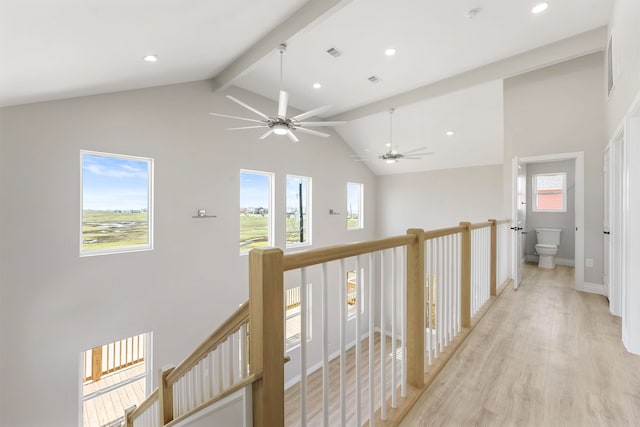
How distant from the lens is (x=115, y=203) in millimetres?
3844

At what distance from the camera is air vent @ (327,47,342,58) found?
142 inches

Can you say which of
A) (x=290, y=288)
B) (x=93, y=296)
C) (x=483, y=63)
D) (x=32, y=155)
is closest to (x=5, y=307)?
(x=93, y=296)

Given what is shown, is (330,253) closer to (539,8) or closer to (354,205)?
(539,8)

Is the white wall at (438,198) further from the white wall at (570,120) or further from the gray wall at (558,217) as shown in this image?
the white wall at (570,120)

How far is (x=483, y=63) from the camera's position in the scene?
4.20 m

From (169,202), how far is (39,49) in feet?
7.66

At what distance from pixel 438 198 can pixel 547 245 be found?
248 centimetres

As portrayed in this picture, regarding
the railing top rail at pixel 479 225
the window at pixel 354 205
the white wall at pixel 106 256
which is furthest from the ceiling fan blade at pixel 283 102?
the window at pixel 354 205

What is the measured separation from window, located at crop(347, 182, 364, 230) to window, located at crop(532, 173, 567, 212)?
4.12 meters

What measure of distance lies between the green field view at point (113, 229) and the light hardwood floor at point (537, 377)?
403 cm

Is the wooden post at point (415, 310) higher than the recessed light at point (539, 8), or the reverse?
the recessed light at point (539, 8)

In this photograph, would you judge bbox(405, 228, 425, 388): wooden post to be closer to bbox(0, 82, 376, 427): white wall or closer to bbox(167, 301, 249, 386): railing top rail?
bbox(167, 301, 249, 386): railing top rail

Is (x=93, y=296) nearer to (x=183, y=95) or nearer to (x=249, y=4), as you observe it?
(x=183, y=95)

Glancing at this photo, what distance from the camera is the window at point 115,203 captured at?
3.60 meters
